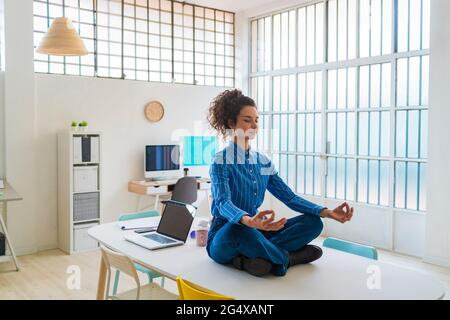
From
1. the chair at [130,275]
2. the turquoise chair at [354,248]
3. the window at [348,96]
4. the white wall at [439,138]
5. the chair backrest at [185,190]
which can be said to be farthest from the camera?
the chair backrest at [185,190]

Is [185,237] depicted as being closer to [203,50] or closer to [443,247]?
[443,247]

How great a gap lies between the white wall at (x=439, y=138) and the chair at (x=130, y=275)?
312 centimetres

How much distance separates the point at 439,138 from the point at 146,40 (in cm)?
375

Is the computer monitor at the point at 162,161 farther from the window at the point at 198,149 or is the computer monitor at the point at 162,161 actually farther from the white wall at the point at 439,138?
the white wall at the point at 439,138

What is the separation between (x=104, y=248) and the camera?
2.62m

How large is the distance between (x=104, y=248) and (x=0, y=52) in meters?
3.32

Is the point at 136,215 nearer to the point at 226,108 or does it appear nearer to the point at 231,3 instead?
the point at 226,108

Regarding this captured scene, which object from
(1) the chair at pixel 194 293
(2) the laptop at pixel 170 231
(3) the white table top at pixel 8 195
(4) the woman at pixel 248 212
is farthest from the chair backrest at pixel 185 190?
(1) the chair at pixel 194 293

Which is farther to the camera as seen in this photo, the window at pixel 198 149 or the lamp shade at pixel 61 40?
the window at pixel 198 149

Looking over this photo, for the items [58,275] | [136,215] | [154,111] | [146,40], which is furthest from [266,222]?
[146,40]

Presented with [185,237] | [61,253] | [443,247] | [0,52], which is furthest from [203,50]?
[185,237]

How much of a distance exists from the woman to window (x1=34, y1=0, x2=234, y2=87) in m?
3.60

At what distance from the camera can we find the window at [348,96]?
16.7 feet

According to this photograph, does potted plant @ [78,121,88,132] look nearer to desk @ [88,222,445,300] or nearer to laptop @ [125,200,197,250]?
laptop @ [125,200,197,250]
